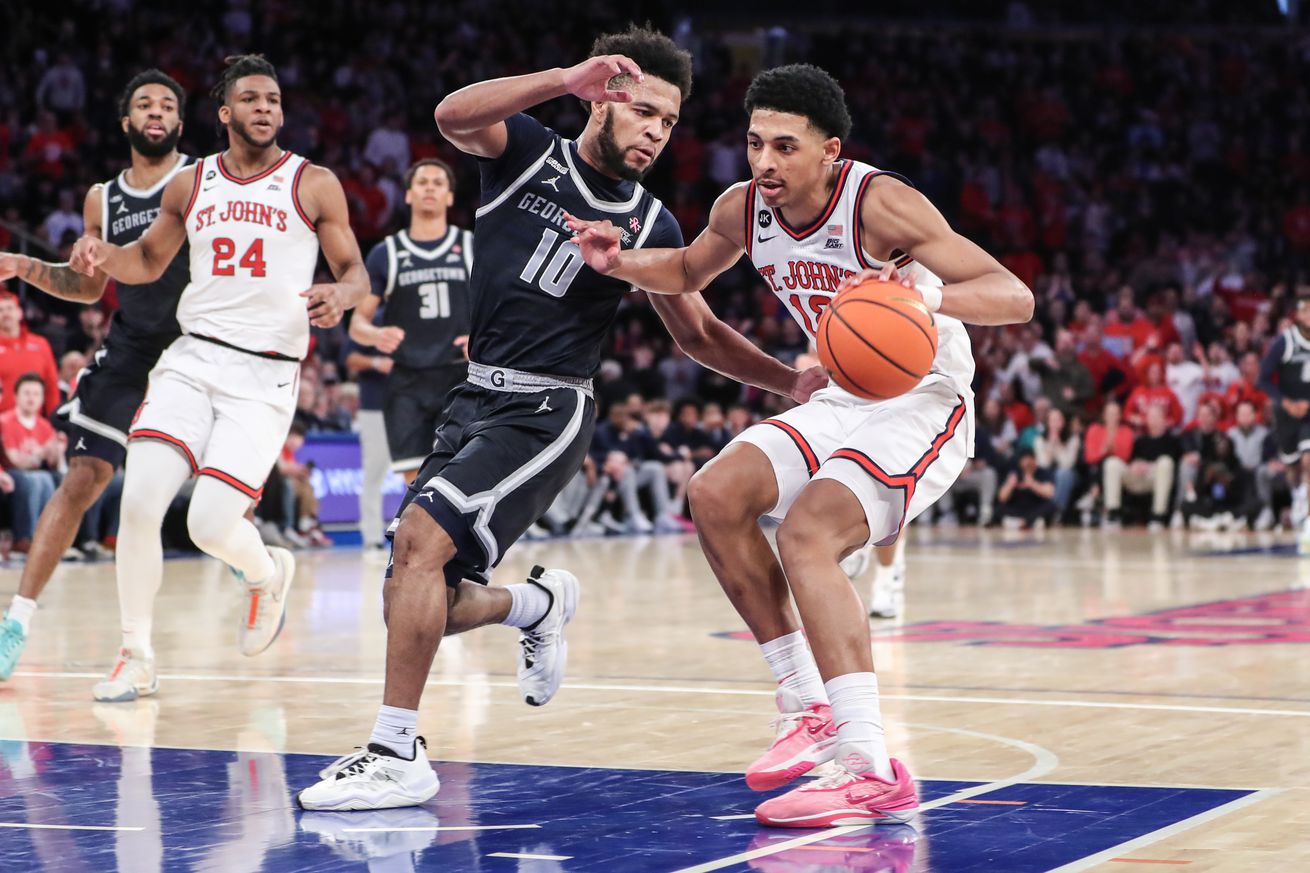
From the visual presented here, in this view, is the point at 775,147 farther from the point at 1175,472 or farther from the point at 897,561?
the point at 1175,472

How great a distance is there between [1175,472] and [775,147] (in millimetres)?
14589

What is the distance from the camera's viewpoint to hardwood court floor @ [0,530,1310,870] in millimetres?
4332

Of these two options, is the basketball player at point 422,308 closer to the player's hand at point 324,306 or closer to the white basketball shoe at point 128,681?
the white basketball shoe at point 128,681

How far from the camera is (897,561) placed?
33.0ft

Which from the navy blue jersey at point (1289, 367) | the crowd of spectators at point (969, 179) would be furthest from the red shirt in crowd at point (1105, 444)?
the navy blue jersey at point (1289, 367)

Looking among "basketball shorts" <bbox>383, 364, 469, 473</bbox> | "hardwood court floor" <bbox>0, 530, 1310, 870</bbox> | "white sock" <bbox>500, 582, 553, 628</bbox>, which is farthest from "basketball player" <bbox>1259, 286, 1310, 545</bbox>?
"white sock" <bbox>500, 582, 553, 628</bbox>

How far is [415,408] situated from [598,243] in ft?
18.8

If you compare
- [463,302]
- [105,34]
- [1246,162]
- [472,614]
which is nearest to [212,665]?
[472,614]

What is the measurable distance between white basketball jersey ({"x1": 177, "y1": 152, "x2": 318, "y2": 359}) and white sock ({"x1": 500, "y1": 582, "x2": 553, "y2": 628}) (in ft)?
6.03

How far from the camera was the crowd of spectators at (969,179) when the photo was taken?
18156 millimetres

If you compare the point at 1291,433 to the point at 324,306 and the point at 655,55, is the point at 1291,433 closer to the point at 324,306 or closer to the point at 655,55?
the point at 655,55

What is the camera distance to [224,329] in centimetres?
694

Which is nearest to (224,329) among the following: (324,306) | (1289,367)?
(324,306)

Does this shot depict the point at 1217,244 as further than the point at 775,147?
Yes
